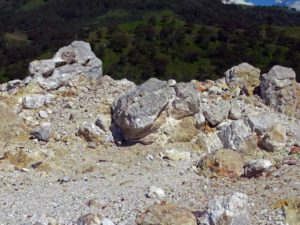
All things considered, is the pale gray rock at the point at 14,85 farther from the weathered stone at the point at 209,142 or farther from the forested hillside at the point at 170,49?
the forested hillside at the point at 170,49

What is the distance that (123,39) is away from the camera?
10056 centimetres

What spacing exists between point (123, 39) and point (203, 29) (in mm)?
16593

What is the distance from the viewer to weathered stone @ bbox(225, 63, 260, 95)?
18188mm

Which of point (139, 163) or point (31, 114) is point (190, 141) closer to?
point (139, 163)

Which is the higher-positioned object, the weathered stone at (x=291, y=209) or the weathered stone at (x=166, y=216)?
the weathered stone at (x=291, y=209)

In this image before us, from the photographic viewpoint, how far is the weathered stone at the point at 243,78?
59.7 feet

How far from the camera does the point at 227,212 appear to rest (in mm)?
9102

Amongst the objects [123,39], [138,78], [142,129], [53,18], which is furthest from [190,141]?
[53,18]

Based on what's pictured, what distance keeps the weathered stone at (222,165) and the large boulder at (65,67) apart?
674 cm

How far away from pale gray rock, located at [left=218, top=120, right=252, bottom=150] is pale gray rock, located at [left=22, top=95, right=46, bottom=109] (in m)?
A: 5.92

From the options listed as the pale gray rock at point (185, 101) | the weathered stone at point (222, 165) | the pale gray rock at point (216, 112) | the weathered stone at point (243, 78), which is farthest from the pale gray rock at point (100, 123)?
the weathered stone at point (243, 78)

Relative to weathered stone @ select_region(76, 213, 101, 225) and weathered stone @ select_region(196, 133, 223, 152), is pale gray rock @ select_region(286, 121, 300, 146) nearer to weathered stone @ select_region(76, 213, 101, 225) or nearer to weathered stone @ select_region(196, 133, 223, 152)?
weathered stone @ select_region(196, 133, 223, 152)

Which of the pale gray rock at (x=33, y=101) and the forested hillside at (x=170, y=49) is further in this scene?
the forested hillside at (x=170, y=49)

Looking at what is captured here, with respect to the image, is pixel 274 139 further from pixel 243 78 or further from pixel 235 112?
pixel 243 78
